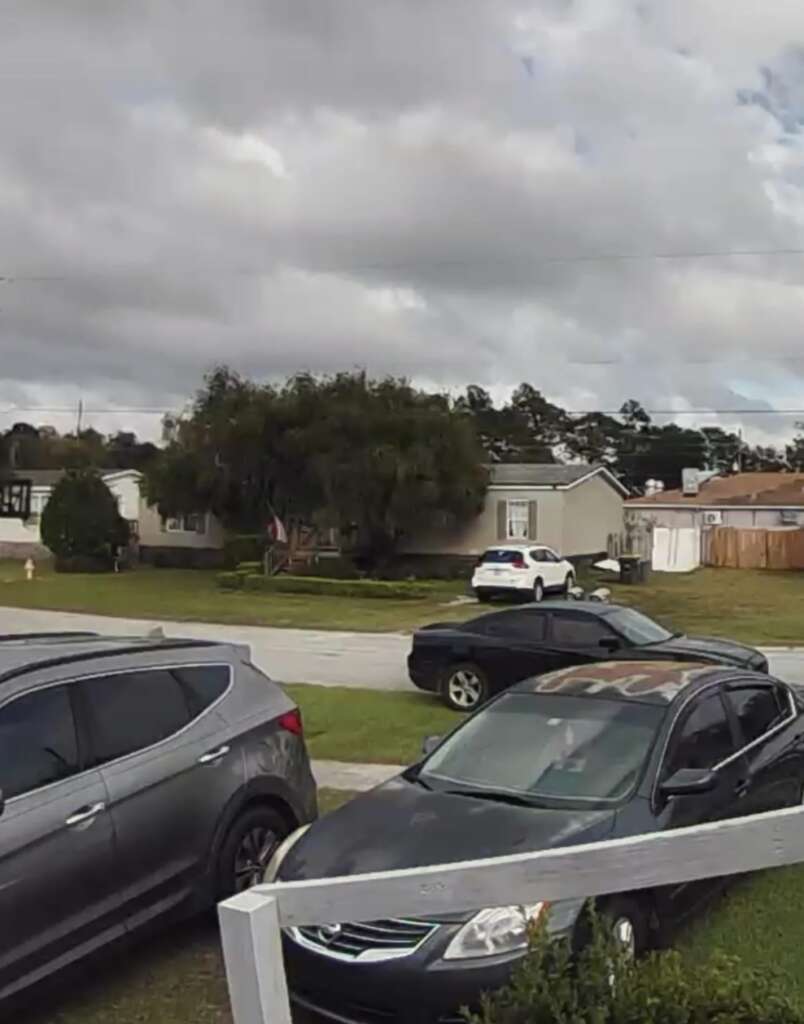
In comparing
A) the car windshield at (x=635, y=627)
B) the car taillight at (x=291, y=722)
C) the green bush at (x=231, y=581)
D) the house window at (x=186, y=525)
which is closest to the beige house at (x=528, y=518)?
the green bush at (x=231, y=581)

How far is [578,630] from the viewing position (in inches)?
583

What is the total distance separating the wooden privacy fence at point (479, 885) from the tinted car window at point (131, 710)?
2.97 meters

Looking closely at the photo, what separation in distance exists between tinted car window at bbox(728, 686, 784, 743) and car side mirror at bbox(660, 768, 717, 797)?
114 centimetres

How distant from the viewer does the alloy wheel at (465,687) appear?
48.2 feet

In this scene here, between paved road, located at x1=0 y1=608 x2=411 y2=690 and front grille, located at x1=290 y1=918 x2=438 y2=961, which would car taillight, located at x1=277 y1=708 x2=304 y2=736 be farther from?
paved road, located at x1=0 y1=608 x2=411 y2=690

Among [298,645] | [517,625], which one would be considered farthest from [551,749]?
[298,645]

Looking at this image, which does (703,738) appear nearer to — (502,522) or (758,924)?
(758,924)

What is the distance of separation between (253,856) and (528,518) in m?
35.5

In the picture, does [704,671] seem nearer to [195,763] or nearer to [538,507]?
[195,763]

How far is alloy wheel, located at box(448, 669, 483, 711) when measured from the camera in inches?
578

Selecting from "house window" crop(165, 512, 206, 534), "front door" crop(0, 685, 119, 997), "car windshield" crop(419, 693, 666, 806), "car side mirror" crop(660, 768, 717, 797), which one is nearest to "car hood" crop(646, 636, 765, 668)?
"car windshield" crop(419, 693, 666, 806)

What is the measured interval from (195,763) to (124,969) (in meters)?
1.05

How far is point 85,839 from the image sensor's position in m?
5.22

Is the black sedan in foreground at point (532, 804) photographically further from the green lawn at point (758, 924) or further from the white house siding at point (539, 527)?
the white house siding at point (539, 527)
